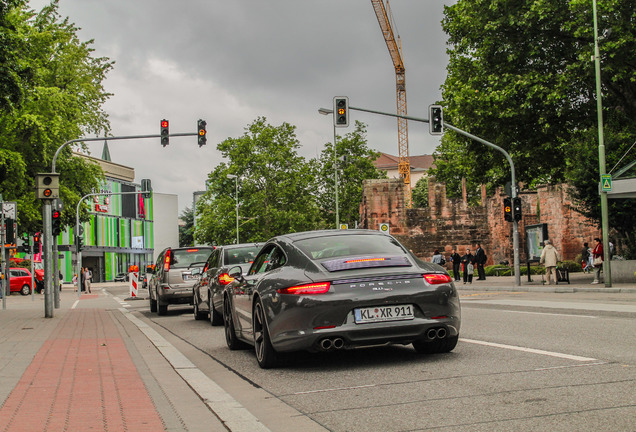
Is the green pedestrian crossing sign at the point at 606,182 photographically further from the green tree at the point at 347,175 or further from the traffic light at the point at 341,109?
the green tree at the point at 347,175

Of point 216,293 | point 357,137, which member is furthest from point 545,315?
point 357,137

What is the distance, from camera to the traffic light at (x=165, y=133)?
25625 mm

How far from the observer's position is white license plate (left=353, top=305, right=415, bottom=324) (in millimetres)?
7207

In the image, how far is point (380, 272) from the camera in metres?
7.42

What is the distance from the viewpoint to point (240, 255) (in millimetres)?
15234

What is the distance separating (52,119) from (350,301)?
3067cm

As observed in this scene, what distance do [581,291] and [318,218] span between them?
46106 millimetres

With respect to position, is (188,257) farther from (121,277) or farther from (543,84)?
(121,277)

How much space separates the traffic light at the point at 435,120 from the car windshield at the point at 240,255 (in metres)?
11.7

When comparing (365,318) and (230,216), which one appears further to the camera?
(230,216)

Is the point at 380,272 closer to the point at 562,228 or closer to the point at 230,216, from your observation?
the point at 562,228

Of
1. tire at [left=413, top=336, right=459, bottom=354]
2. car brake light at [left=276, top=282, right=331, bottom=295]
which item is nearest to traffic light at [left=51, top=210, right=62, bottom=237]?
tire at [left=413, top=336, right=459, bottom=354]

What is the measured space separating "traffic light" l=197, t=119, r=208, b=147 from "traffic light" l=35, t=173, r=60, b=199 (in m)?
9.20

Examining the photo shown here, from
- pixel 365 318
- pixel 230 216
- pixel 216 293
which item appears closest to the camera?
pixel 365 318
